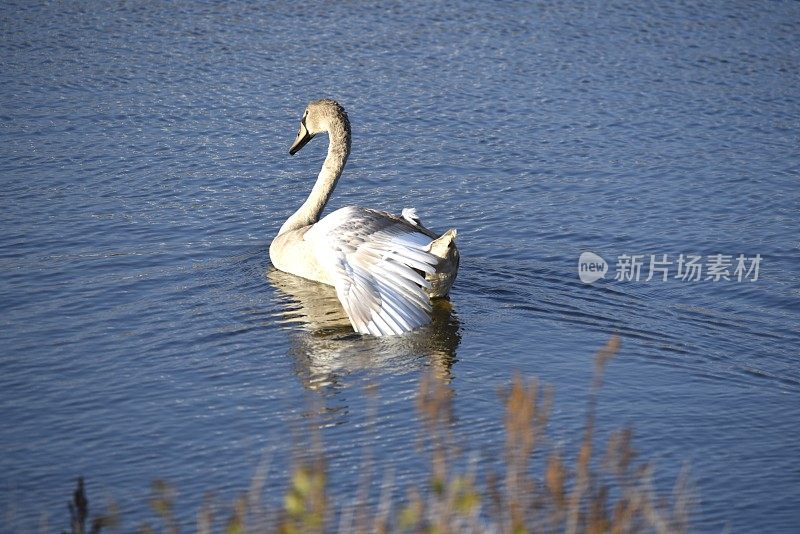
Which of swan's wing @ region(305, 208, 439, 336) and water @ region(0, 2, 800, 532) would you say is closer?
water @ region(0, 2, 800, 532)

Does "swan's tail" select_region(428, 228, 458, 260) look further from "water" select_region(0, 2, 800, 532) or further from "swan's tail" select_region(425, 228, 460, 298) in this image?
"water" select_region(0, 2, 800, 532)

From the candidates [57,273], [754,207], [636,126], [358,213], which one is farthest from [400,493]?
[636,126]

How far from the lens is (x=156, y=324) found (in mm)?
9508

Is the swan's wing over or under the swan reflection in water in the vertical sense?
over

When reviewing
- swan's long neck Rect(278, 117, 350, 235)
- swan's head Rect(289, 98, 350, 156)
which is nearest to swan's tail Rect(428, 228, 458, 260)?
swan's long neck Rect(278, 117, 350, 235)

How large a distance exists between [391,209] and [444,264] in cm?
277

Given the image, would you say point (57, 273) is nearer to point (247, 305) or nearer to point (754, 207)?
point (247, 305)

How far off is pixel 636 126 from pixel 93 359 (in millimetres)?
8341

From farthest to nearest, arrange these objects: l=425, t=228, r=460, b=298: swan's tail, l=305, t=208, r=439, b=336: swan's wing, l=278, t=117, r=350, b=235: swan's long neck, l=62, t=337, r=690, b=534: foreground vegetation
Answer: l=278, t=117, r=350, b=235: swan's long neck → l=425, t=228, r=460, b=298: swan's tail → l=305, t=208, r=439, b=336: swan's wing → l=62, t=337, r=690, b=534: foreground vegetation

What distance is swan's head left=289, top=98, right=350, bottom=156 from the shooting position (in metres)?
12.1

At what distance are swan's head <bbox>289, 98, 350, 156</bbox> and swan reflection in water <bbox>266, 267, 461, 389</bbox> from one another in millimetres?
2333

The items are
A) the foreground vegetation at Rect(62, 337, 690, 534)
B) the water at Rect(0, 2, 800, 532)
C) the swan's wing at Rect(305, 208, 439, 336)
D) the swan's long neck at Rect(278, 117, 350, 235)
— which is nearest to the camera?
the foreground vegetation at Rect(62, 337, 690, 534)

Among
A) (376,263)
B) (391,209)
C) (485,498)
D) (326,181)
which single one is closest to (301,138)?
(326,181)

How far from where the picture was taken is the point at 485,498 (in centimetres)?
653
